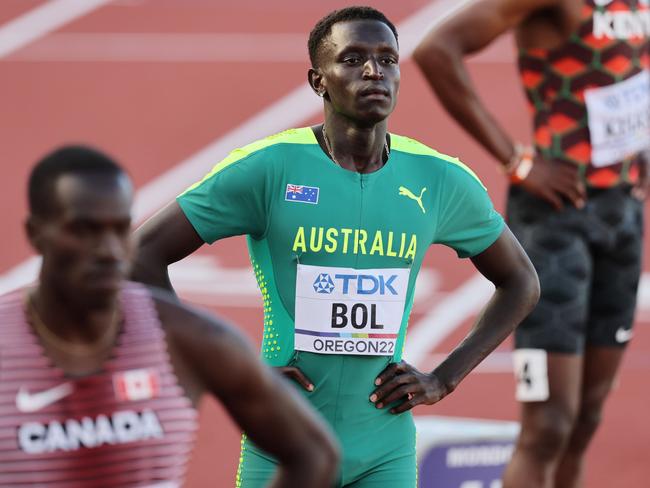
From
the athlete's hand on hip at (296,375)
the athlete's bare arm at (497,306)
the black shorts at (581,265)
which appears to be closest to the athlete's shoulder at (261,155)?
the athlete's hand on hip at (296,375)

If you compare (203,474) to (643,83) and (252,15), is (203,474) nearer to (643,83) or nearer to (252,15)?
(643,83)

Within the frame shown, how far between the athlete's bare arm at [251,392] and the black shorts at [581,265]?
8.69ft

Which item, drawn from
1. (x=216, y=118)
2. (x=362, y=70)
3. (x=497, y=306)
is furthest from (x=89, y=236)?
(x=216, y=118)

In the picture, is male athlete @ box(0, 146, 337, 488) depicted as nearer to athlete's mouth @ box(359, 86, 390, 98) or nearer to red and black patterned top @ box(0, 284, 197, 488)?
red and black patterned top @ box(0, 284, 197, 488)

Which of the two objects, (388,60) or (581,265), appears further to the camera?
(581,265)

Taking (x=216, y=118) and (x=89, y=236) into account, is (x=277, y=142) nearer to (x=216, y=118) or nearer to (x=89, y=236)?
(x=89, y=236)

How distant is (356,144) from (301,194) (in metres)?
0.24

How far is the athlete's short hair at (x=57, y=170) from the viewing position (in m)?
3.11

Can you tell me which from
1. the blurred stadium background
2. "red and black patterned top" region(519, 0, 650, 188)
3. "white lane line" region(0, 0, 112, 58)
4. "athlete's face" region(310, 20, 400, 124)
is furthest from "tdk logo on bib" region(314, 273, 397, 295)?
"white lane line" region(0, 0, 112, 58)

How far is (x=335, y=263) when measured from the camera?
444 centimetres

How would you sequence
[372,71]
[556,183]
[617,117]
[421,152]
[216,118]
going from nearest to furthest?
[372,71] < [421,152] < [556,183] < [617,117] < [216,118]

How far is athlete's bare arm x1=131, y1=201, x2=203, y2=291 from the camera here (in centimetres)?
449

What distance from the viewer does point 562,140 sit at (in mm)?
5953

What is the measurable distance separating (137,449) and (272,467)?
1.20m
